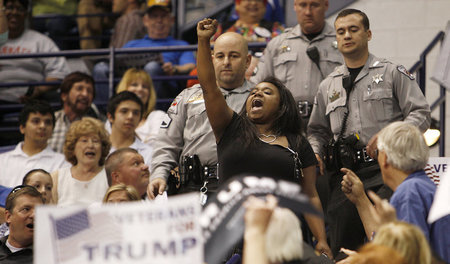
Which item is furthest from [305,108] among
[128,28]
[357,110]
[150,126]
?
[128,28]

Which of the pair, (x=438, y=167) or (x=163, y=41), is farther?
(x=163, y=41)

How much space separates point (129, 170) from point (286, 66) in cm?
144

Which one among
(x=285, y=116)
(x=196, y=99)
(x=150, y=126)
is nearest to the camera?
(x=285, y=116)

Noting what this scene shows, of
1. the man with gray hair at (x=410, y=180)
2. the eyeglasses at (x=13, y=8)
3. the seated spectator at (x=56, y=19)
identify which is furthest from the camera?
the seated spectator at (x=56, y=19)

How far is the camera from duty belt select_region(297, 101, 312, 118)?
6043 mm

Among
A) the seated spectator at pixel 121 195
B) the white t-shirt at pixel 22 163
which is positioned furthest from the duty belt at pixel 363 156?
the white t-shirt at pixel 22 163

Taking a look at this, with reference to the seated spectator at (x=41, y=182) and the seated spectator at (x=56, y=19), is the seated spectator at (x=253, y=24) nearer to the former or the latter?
the seated spectator at (x=41, y=182)

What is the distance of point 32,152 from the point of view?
24.1ft

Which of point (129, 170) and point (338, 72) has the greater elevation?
point (338, 72)

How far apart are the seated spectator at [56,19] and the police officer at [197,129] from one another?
15.9 feet

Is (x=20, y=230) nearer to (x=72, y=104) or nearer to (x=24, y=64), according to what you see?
(x=72, y=104)

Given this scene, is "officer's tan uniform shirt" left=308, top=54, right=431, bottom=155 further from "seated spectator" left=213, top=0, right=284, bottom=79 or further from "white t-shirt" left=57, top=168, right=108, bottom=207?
"seated spectator" left=213, top=0, right=284, bottom=79

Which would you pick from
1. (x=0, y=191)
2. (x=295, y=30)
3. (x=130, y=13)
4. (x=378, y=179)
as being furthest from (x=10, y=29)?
(x=378, y=179)

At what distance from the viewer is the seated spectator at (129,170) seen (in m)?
6.48
